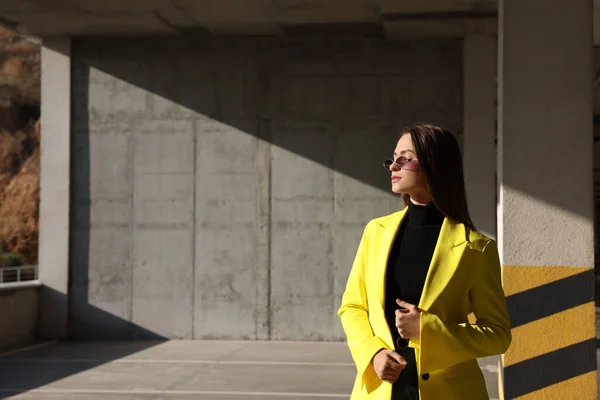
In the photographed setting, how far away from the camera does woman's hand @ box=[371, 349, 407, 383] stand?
2.43m

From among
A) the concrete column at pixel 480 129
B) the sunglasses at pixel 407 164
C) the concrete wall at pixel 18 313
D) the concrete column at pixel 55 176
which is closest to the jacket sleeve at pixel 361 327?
the sunglasses at pixel 407 164

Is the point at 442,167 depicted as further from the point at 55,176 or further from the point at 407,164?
the point at 55,176

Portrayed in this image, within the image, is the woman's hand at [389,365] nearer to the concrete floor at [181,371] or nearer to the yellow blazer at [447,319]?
the yellow blazer at [447,319]

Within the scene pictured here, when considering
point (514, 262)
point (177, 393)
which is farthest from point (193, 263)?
point (514, 262)

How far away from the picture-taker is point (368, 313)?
2660 millimetres

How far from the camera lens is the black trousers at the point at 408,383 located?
8.25 feet

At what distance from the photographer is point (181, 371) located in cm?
1038

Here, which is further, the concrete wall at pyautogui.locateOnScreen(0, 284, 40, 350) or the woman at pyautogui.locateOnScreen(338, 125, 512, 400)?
the concrete wall at pyautogui.locateOnScreen(0, 284, 40, 350)

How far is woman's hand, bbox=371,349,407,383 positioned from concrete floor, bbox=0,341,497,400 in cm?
632

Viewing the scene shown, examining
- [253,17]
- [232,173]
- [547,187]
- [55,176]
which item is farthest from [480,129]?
[547,187]

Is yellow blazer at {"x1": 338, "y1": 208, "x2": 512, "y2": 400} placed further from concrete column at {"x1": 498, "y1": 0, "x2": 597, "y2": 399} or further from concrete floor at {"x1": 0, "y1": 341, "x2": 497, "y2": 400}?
concrete floor at {"x1": 0, "y1": 341, "x2": 497, "y2": 400}

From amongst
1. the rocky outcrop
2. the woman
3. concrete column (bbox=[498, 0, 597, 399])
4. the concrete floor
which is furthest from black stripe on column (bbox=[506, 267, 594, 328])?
the rocky outcrop

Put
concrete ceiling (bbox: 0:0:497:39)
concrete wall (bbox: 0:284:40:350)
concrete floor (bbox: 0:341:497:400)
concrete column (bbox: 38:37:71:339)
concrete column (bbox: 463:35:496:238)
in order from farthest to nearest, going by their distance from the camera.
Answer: concrete column (bbox: 38:37:71:339)
concrete column (bbox: 463:35:496:238)
concrete wall (bbox: 0:284:40:350)
concrete ceiling (bbox: 0:0:497:39)
concrete floor (bbox: 0:341:497:400)

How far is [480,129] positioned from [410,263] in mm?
10887
